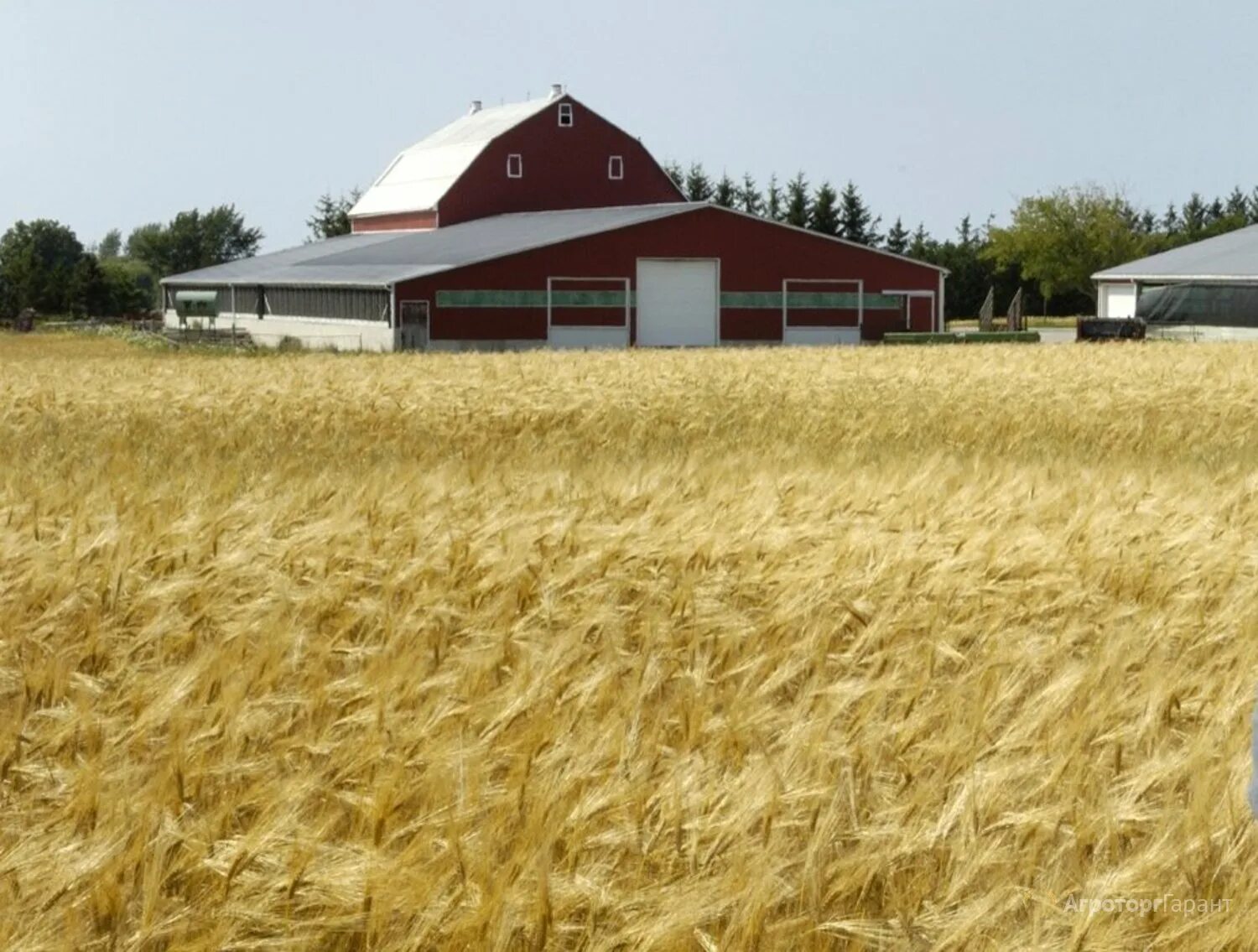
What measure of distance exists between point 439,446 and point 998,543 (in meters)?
10.6

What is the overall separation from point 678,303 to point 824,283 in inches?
204

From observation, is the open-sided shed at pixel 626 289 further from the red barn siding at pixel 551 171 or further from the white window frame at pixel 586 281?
the red barn siding at pixel 551 171

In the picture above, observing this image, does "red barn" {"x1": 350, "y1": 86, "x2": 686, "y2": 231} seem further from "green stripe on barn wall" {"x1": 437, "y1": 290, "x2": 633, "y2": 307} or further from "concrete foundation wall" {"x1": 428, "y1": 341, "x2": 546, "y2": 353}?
"concrete foundation wall" {"x1": 428, "y1": 341, "x2": 546, "y2": 353}

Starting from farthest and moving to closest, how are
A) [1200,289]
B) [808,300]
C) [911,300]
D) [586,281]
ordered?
[1200,289]
[911,300]
[808,300]
[586,281]

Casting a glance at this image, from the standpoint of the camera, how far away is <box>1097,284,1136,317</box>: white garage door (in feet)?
257

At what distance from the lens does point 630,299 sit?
60.9m

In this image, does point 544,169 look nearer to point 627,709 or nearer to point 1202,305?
point 1202,305

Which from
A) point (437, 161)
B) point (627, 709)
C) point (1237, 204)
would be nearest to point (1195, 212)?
point (1237, 204)

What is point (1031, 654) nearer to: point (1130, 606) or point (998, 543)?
point (1130, 606)

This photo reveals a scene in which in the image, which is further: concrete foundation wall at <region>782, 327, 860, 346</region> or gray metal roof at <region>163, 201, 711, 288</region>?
concrete foundation wall at <region>782, 327, 860, 346</region>

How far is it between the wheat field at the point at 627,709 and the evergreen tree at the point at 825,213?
3367 inches

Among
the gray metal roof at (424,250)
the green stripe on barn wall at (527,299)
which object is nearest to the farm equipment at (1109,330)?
the gray metal roof at (424,250)

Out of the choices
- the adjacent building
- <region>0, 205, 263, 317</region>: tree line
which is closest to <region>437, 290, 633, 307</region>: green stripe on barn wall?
the adjacent building

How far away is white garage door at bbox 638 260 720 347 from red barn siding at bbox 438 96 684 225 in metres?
18.7
